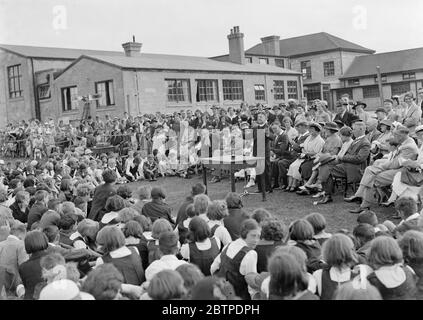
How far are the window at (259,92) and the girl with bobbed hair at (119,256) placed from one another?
3327 centimetres

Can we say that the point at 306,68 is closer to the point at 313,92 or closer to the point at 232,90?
the point at 313,92

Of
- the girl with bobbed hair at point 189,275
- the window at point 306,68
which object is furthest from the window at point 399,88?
the girl with bobbed hair at point 189,275

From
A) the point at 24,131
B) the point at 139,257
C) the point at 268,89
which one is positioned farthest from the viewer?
the point at 268,89

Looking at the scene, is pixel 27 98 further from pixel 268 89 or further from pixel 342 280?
pixel 342 280

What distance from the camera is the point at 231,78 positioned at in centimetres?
3575

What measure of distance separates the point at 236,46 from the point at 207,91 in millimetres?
7177

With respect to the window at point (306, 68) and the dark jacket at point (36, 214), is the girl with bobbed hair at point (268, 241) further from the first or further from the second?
the window at point (306, 68)

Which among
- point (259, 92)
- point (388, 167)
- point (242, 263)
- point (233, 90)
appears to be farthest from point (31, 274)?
point (259, 92)

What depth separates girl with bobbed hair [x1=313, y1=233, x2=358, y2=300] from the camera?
4109 millimetres

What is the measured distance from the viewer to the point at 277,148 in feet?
41.1

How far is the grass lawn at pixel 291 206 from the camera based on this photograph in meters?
8.94
